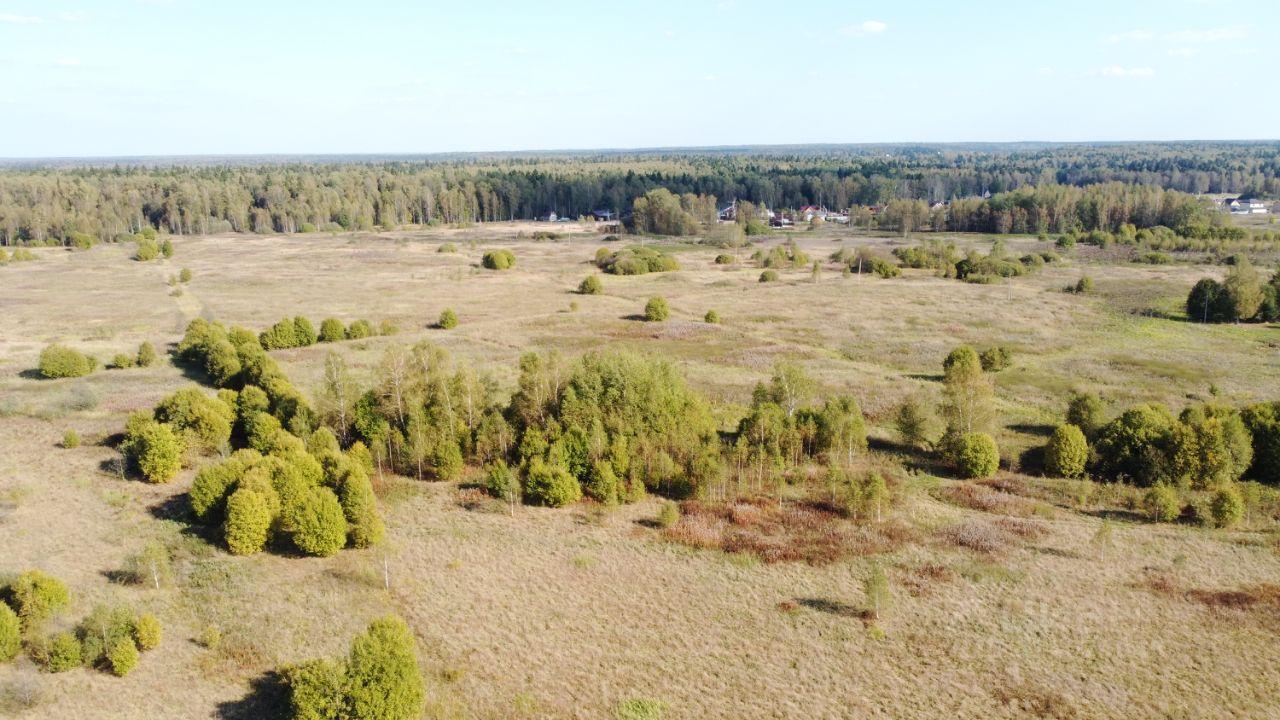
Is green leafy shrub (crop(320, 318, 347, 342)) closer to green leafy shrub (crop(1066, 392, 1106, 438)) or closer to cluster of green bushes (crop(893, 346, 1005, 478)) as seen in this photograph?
cluster of green bushes (crop(893, 346, 1005, 478))

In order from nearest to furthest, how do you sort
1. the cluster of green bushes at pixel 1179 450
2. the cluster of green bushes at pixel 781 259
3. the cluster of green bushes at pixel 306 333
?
the cluster of green bushes at pixel 1179 450 < the cluster of green bushes at pixel 306 333 < the cluster of green bushes at pixel 781 259

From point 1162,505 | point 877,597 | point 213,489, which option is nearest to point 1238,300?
point 1162,505

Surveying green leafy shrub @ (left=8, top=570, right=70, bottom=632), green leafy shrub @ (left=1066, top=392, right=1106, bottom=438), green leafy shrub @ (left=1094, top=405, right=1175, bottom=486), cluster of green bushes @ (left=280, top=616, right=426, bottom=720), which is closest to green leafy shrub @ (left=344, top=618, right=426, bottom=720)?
cluster of green bushes @ (left=280, top=616, right=426, bottom=720)

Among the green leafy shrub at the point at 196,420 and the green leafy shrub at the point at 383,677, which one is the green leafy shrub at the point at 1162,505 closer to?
the green leafy shrub at the point at 383,677

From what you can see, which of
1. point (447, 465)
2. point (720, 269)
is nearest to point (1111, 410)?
point (447, 465)

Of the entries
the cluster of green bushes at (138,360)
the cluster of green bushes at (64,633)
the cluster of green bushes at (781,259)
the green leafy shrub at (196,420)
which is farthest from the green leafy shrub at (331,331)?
the cluster of green bushes at (781,259)

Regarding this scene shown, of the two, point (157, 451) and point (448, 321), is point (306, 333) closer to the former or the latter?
point (448, 321)

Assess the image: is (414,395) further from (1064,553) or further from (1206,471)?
(1206,471)
